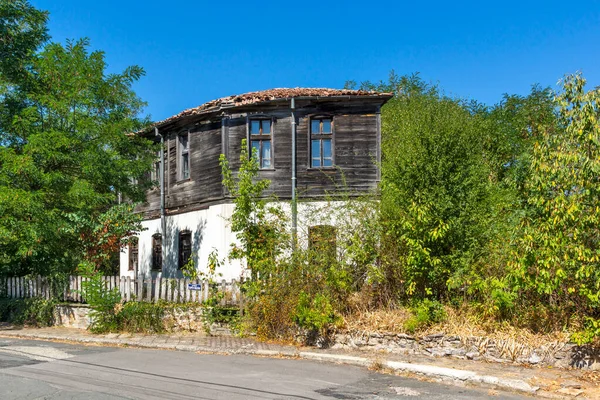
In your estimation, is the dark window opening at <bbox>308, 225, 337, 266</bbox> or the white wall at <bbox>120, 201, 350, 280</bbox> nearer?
the dark window opening at <bbox>308, 225, 337, 266</bbox>

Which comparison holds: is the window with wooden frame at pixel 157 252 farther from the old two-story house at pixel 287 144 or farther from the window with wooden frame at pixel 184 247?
the old two-story house at pixel 287 144

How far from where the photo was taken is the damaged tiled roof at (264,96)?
19.5 metres

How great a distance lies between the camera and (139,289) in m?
15.4

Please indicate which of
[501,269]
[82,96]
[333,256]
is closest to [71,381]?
[333,256]

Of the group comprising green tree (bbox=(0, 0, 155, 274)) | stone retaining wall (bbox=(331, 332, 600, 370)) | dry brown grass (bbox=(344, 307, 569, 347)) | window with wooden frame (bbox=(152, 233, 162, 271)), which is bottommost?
stone retaining wall (bbox=(331, 332, 600, 370))

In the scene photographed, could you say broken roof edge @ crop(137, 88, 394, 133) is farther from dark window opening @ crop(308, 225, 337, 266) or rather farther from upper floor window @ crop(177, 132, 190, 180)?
dark window opening @ crop(308, 225, 337, 266)

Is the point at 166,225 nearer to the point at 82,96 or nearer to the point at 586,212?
the point at 82,96

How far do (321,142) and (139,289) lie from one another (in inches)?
323

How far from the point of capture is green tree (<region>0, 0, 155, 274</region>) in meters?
15.8

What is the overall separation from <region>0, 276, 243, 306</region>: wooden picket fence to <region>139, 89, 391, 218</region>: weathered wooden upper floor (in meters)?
5.03

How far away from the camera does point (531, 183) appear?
33.8 ft

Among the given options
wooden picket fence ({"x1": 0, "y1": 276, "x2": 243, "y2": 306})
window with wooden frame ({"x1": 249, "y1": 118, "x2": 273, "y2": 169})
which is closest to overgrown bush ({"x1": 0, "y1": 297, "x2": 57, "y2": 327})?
wooden picket fence ({"x1": 0, "y1": 276, "x2": 243, "y2": 306})

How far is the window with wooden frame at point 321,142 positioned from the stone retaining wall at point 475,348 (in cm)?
884

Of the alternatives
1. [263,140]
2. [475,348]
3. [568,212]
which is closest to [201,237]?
[263,140]
